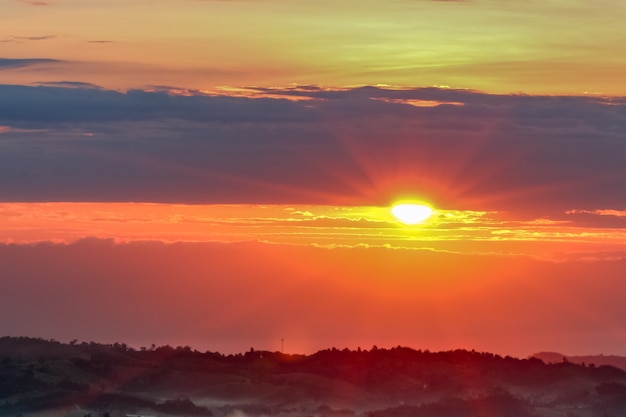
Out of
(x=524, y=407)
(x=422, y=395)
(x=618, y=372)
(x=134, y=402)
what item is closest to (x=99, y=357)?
(x=134, y=402)

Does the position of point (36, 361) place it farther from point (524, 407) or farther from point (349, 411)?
point (524, 407)

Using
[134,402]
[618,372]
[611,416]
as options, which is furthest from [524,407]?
[134,402]

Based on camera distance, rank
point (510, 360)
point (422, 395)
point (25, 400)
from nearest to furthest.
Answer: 1. point (25, 400)
2. point (422, 395)
3. point (510, 360)

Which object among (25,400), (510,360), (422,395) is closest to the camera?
(25,400)

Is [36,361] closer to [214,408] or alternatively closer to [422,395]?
[214,408]

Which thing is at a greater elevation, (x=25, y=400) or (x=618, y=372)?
(x=618, y=372)

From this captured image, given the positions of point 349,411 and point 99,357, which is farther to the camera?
point 99,357
